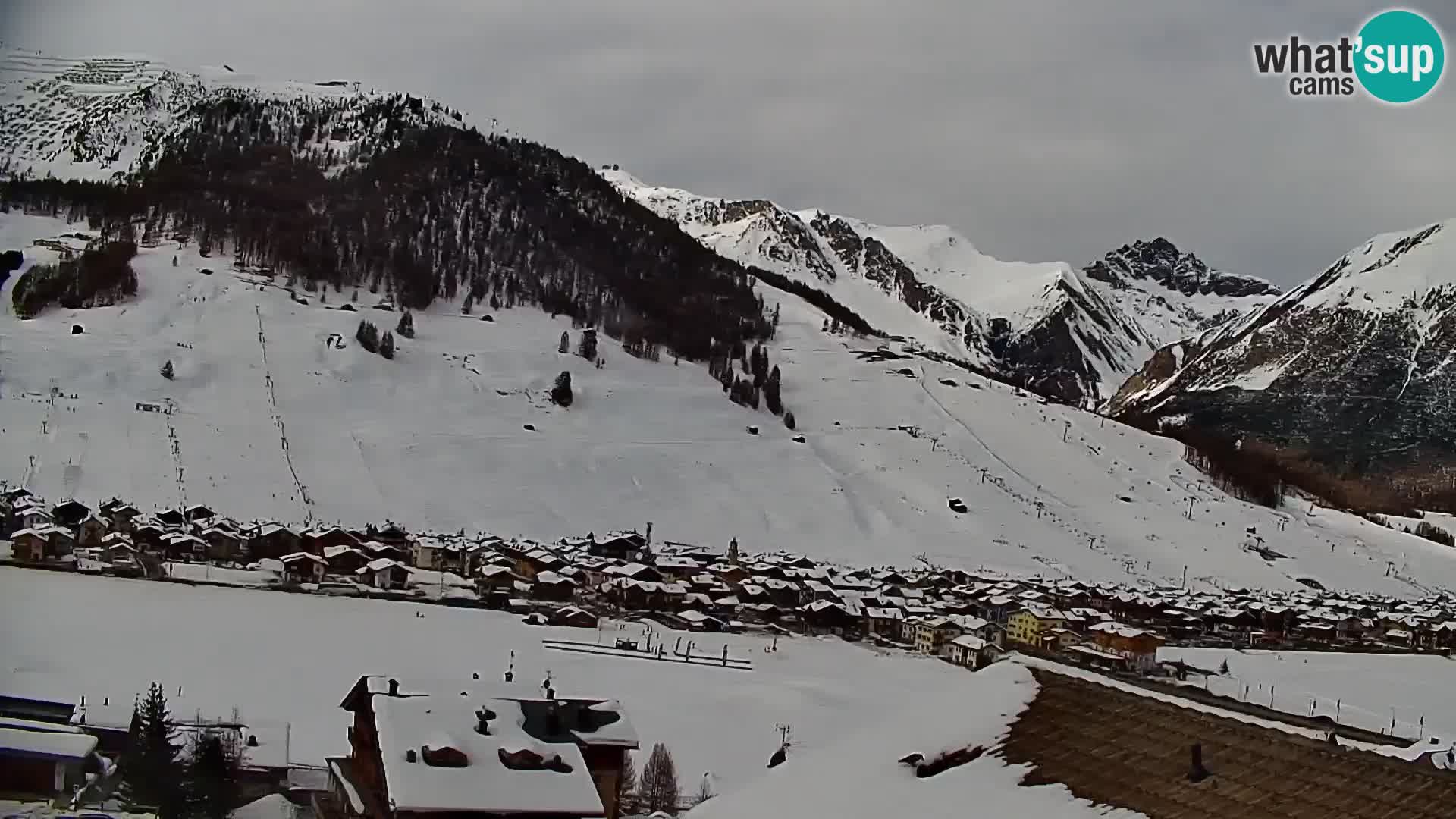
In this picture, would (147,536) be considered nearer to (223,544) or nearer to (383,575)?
(223,544)

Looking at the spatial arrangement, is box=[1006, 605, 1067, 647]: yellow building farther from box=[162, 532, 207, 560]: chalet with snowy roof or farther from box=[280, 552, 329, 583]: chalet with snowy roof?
box=[162, 532, 207, 560]: chalet with snowy roof

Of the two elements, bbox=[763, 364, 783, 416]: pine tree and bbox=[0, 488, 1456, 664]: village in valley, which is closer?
bbox=[0, 488, 1456, 664]: village in valley

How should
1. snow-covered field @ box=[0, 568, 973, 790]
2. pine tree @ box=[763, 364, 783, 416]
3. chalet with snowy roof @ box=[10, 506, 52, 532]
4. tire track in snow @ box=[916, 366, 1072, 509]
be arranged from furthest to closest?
pine tree @ box=[763, 364, 783, 416], tire track in snow @ box=[916, 366, 1072, 509], chalet with snowy roof @ box=[10, 506, 52, 532], snow-covered field @ box=[0, 568, 973, 790]

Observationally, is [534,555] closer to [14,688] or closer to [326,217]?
[14,688]

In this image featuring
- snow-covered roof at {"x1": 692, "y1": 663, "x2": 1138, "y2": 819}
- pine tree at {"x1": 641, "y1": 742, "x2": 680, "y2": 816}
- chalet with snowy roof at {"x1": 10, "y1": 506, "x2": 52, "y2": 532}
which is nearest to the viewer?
snow-covered roof at {"x1": 692, "y1": 663, "x2": 1138, "y2": 819}

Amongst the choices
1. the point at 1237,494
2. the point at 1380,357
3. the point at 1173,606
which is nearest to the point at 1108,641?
the point at 1173,606

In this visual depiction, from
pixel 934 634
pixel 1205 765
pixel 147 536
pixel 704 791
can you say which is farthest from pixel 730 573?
pixel 1205 765

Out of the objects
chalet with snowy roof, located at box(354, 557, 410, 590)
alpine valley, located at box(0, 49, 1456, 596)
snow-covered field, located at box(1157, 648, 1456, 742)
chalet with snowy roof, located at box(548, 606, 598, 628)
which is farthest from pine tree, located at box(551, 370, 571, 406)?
snow-covered field, located at box(1157, 648, 1456, 742)
